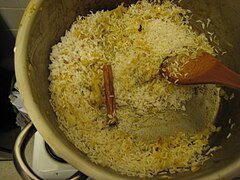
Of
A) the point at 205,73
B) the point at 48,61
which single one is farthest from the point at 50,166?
the point at 205,73

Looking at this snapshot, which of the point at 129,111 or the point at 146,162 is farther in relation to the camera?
the point at 129,111

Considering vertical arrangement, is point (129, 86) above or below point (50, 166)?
above

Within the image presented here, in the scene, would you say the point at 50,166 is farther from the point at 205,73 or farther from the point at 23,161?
the point at 205,73

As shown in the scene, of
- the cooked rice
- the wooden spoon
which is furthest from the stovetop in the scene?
the wooden spoon

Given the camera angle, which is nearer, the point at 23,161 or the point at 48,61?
the point at 23,161

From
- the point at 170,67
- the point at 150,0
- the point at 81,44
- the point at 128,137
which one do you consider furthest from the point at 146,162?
the point at 150,0

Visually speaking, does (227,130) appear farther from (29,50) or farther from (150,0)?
(29,50)
